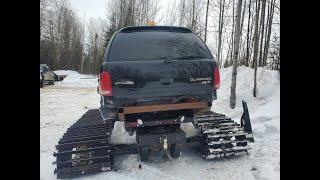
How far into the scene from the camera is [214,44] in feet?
58.7

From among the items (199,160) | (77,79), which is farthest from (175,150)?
(77,79)

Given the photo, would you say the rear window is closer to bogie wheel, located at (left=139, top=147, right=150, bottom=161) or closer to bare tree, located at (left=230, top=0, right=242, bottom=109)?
bogie wheel, located at (left=139, top=147, right=150, bottom=161)

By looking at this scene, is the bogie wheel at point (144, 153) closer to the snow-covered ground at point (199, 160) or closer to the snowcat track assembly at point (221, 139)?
the snow-covered ground at point (199, 160)

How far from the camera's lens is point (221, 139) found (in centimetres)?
492

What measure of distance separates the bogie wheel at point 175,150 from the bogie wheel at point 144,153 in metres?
0.38

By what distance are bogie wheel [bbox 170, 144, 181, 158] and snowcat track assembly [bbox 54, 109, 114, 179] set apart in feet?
2.77

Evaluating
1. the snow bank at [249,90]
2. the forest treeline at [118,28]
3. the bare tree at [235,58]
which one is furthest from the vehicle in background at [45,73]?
the bare tree at [235,58]

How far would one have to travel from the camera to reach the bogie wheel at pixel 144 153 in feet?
15.0
